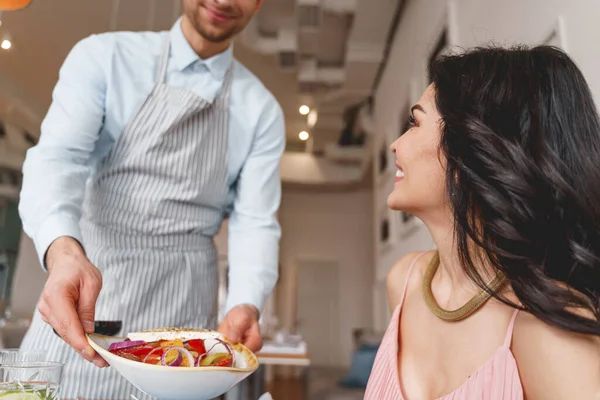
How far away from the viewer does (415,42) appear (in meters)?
3.75

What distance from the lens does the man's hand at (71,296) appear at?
636mm

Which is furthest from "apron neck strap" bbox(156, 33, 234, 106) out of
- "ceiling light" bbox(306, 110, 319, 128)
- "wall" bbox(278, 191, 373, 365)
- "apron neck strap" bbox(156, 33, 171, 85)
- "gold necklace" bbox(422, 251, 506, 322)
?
"wall" bbox(278, 191, 373, 365)

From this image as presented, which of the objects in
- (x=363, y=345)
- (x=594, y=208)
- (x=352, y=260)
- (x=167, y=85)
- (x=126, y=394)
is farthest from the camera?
(x=352, y=260)

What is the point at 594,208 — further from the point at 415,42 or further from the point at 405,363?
the point at 415,42

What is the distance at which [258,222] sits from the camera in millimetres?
1265

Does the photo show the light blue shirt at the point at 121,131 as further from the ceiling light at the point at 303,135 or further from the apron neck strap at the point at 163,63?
the ceiling light at the point at 303,135

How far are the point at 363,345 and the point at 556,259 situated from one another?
13.8 feet

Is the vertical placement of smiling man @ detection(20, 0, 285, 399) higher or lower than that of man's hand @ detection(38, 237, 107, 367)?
higher

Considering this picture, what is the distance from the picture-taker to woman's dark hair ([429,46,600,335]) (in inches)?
26.9

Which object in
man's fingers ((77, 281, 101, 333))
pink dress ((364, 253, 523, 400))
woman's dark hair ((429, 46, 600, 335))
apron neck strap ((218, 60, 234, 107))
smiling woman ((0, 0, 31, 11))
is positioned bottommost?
pink dress ((364, 253, 523, 400))

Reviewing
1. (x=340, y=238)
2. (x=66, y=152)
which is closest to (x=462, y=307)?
(x=66, y=152)

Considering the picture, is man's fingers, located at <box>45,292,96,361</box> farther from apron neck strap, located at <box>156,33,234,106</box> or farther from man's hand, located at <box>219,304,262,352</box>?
apron neck strap, located at <box>156,33,234,106</box>

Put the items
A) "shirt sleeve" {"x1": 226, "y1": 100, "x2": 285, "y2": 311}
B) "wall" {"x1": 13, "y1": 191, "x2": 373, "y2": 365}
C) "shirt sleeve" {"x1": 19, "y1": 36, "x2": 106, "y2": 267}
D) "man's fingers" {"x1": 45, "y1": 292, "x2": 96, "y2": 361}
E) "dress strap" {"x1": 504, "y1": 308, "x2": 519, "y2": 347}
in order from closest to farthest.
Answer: "man's fingers" {"x1": 45, "y1": 292, "x2": 96, "y2": 361} → "dress strap" {"x1": 504, "y1": 308, "x2": 519, "y2": 347} → "shirt sleeve" {"x1": 19, "y1": 36, "x2": 106, "y2": 267} → "shirt sleeve" {"x1": 226, "y1": 100, "x2": 285, "y2": 311} → "wall" {"x1": 13, "y1": 191, "x2": 373, "y2": 365}

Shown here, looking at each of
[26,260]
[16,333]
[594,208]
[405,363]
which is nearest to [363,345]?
[16,333]
